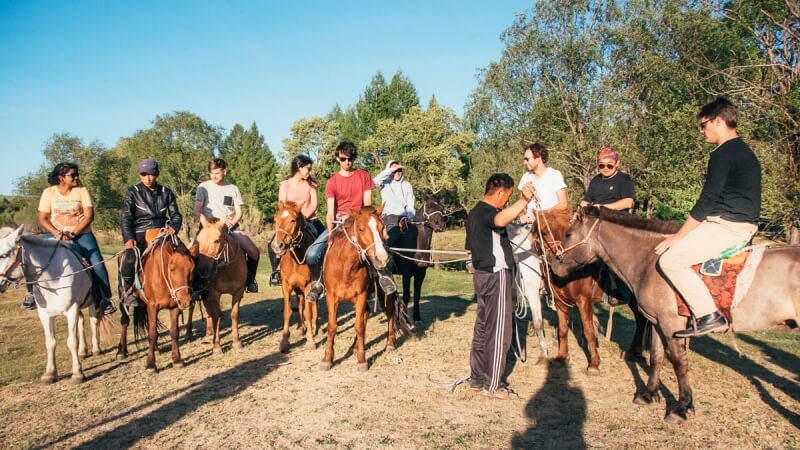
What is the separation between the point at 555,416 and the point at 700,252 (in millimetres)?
2292

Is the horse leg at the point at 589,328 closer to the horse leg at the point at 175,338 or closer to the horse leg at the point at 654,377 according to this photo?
the horse leg at the point at 654,377

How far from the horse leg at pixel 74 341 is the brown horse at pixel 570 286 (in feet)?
21.3

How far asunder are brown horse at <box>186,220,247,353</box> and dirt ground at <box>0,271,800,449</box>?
71 centimetres

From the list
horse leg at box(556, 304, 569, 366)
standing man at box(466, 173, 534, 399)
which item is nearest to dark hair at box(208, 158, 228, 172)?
standing man at box(466, 173, 534, 399)

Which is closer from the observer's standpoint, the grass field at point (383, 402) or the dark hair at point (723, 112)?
the dark hair at point (723, 112)

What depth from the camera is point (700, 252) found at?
462 centimetres

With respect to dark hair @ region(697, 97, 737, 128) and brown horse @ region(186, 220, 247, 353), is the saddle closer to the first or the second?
dark hair @ region(697, 97, 737, 128)

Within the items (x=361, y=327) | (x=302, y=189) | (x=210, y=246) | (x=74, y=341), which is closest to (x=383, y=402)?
(x=361, y=327)

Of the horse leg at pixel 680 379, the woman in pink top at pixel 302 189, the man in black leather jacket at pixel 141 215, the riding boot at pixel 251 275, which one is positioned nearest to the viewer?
the horse leg at pixel 680 379

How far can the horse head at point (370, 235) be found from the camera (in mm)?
6148

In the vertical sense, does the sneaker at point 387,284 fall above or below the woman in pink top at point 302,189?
below

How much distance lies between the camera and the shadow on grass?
15.1ft

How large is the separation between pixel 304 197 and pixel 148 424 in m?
4.25

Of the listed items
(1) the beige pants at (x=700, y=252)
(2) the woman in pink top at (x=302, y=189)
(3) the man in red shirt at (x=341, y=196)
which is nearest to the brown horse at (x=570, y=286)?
(1) the beige pants at (x=700, y=252)
